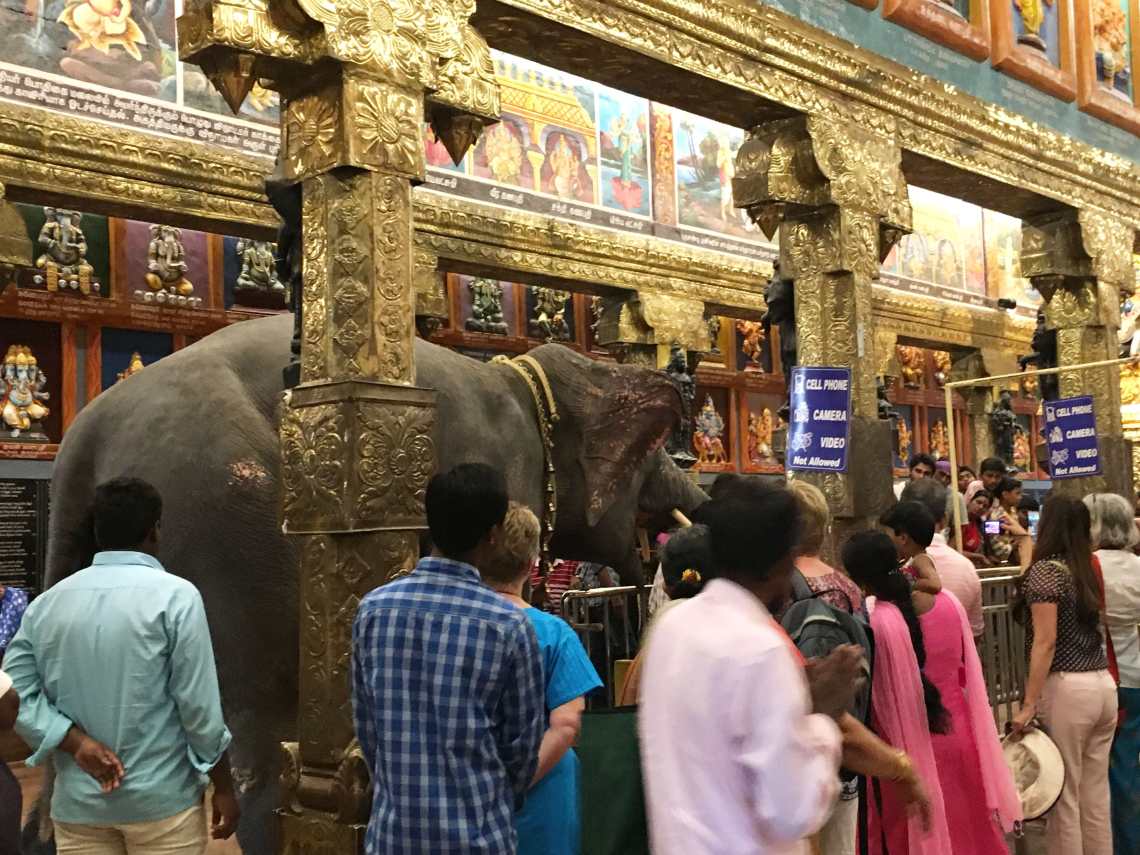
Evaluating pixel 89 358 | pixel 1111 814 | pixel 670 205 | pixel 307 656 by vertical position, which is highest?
pixel 670 205

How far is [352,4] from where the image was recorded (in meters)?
5.56

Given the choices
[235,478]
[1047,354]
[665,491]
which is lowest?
[665,491]

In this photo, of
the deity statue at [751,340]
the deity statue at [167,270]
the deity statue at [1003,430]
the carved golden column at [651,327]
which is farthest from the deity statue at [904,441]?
the deity statue at [167,270]

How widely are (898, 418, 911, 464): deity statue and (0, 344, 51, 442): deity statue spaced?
12599mm

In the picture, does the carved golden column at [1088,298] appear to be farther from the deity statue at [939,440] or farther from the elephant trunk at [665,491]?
the deity statue at [939,440]

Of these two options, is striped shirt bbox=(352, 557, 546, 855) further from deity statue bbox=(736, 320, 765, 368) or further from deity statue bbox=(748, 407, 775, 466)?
deity statue bbox=(736, 320, 765, 368)

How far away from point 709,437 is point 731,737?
1398 centimetres

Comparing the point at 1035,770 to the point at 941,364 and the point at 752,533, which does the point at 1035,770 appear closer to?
the point at 752,533

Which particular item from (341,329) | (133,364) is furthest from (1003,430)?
(341,329)

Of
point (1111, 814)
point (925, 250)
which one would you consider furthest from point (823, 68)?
point (925, 250)

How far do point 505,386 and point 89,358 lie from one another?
18.6 feet

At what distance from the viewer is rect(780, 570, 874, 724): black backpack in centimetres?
353

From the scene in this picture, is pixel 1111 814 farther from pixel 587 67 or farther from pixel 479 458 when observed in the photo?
pixel 587 67

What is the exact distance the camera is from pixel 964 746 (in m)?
4.66
